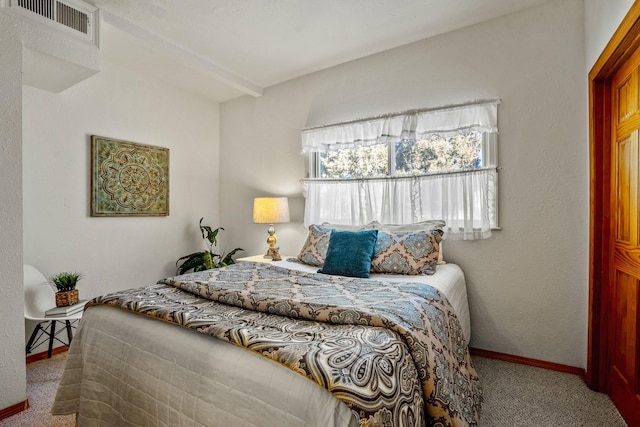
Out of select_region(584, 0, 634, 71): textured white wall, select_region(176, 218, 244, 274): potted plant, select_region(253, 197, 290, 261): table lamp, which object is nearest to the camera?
select_region(584, 0, 634, 71): textured white wall

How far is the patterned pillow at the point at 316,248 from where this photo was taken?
2.70m

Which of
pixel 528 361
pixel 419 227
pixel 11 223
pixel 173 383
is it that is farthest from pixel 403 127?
pixel 11 223

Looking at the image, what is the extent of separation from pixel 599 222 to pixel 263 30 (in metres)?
2.79

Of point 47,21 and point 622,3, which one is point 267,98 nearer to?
point 47,21

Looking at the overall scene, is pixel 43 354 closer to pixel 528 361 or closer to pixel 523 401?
pixel 523 401

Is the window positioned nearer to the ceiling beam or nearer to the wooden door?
the wooden door

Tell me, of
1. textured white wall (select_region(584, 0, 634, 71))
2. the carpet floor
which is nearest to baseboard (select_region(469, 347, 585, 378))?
the carpet floor

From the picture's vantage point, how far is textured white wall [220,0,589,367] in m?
2.22

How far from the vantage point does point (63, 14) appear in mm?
2234

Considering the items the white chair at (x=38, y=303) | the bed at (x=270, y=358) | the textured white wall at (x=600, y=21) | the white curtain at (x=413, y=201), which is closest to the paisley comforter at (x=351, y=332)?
the bed at (x=270, y=358)

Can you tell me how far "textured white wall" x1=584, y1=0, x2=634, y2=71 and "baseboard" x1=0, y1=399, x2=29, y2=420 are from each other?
382cm

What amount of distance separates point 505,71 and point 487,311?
6.08 feet

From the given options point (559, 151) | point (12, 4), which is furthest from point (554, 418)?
point (12, 4)

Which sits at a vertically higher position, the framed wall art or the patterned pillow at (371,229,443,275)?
the framed wall art
